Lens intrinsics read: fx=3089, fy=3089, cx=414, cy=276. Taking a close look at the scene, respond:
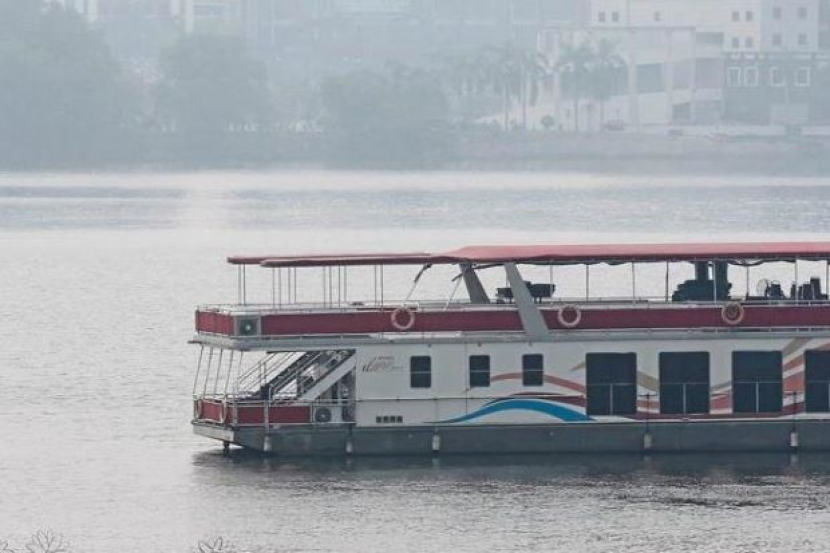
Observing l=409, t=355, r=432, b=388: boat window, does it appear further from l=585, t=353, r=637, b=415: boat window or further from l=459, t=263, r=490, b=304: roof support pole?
l=585, t=353, r=637, b=415: boat window

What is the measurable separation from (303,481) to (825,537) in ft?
34.5

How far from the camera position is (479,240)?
14512 centimetres

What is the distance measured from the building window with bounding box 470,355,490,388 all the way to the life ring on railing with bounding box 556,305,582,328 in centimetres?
163

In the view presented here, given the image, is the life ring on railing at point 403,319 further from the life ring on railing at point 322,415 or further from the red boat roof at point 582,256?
the life ring on railing at point 322,415

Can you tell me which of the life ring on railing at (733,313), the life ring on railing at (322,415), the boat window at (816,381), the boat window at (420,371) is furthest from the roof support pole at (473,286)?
the boat window at (816,381)

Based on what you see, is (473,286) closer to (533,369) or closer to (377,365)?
(533,369)

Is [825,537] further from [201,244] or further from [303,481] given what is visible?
[201,244]

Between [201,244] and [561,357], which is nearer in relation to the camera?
[561,357]

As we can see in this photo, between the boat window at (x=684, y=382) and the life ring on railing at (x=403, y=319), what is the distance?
4.99m

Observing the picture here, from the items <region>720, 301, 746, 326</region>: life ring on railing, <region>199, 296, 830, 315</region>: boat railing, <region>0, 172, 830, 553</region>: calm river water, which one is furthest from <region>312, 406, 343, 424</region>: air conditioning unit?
<region>720, 301, 746, 326</region>: life ring on railing

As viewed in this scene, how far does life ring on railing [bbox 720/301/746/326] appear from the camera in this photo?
60.8m

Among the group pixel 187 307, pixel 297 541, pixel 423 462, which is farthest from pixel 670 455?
pixel 187 307

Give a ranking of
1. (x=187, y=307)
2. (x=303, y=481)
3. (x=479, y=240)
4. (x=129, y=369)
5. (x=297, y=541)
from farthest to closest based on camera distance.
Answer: (x=479, y=240) → (x=187, y=307) → (x=129, y=369) → (x=303, y=481) → (x=297, y=541)

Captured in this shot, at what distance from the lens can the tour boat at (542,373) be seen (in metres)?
60.4
